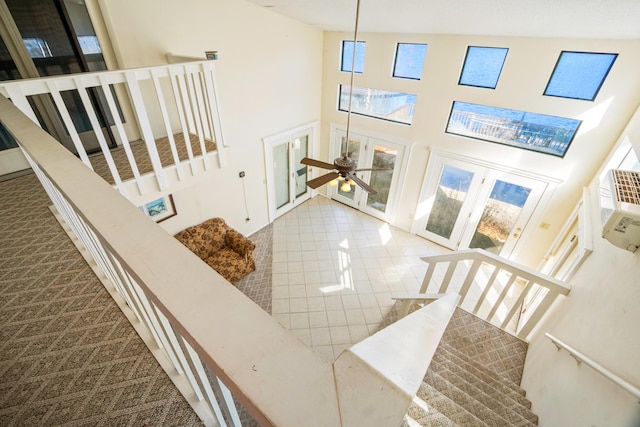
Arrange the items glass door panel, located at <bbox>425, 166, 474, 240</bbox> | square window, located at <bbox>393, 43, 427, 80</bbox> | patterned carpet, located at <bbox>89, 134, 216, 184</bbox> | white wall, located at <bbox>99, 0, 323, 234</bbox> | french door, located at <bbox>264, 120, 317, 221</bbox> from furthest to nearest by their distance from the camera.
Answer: french door, located at <bbox>264, 120, 317, 221</bbox>, glass door panel, located at <bbox>425, 166, 474, 240</bbox>, square window, located at <bbox>393, 43, 427, 80</bbox>, white wall, located at <bbox>99, 0, 323, 234</bbox>, patterned carpet, located at <bbox>89, 134, 216, 184</bbox>

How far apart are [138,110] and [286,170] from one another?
12.8 feet

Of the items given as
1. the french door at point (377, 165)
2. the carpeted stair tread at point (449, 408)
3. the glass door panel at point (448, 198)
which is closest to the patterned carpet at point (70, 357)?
the carpeted stair tread at point (449, 408)

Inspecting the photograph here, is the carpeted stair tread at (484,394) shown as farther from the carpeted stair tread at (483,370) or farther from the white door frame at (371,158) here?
the white door frame at (371,158)

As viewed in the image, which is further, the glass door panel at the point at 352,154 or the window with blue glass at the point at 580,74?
the glass door panel at the point at 352,154

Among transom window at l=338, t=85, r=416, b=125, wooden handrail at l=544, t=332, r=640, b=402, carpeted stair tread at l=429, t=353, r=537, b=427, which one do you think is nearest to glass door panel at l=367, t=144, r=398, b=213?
transom window at l=338, t=85, r=416, b=125

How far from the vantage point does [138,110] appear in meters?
2.57

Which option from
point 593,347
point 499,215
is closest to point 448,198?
point 499,215

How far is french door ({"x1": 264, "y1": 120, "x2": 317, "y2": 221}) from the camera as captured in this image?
18.8ft

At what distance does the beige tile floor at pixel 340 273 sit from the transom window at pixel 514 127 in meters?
2.36

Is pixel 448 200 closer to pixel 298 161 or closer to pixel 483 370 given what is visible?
pixel 298 161

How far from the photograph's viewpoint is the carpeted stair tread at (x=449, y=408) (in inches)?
76.4

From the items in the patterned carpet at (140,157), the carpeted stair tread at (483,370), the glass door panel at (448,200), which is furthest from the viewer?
the glass door panel at (448,200)

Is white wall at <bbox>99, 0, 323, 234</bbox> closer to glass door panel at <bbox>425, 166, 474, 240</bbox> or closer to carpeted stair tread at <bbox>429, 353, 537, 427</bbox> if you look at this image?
glass door panel at <bbox>425, 166, 474, 240</bbox>

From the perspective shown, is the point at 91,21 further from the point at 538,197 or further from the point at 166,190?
the point at 538,197
